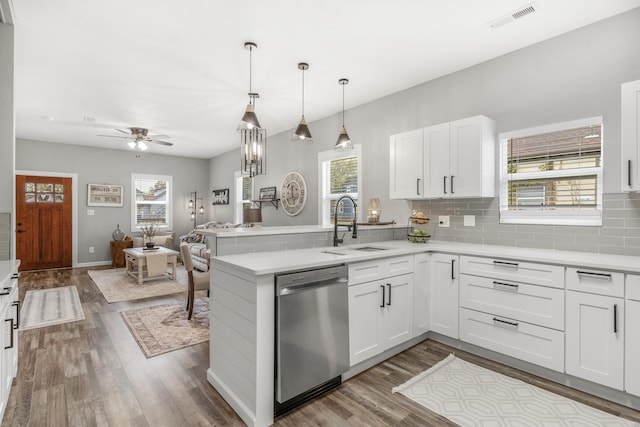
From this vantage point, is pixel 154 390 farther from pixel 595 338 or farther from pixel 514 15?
pixel 514 15

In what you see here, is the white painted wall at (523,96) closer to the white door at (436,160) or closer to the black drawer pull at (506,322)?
the white door at (436,160)

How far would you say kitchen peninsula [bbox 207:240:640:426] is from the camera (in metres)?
1.92

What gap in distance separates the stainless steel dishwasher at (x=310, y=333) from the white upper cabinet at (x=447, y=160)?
1.63 m

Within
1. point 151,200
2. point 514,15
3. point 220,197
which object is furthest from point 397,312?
point 151,200

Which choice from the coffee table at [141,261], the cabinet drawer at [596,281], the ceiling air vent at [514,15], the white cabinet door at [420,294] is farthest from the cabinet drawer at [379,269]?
the coffee table at [141,261]

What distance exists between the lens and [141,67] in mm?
3420

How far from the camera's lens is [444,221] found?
364 cm

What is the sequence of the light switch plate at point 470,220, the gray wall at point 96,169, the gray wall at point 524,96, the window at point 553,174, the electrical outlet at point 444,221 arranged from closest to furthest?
the gray wall at point 524,96
the window at point 553,174
the light switch plate at point 470,220
the electrical outlet at point 444,221
the gray wall at point 96,169

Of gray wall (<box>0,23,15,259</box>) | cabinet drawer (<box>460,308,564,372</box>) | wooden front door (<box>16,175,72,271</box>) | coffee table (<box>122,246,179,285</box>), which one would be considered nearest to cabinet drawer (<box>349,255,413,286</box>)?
cabinet drawer (<box>460,308,564,372</box>)

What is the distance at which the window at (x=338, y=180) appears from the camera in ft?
15.5

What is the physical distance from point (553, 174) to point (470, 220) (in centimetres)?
85

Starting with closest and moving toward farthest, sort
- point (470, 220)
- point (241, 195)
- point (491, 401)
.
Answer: point (491, 401), point (470, 220), point (241, 195)

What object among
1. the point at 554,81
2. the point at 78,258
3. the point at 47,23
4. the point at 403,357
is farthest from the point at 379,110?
the point at 78,258

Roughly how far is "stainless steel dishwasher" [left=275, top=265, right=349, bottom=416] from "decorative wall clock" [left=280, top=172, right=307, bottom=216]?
3338mm
